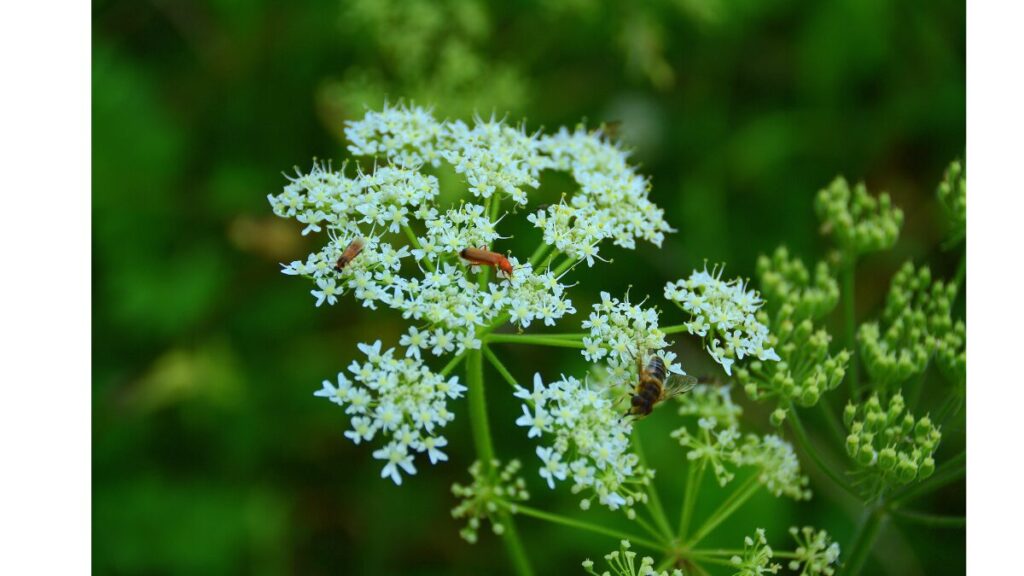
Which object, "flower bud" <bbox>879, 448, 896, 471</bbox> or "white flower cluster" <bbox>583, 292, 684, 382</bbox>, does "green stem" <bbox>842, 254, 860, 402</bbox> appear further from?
"white flower cluster" <bbox>583, 292, 684, 382</bbox>

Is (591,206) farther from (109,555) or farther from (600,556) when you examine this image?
(109,555)

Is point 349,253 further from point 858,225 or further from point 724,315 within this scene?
point 858,225

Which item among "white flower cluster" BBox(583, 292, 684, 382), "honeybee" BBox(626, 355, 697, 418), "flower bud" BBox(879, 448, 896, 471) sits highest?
"white flower cluster" BBox(583, 292, 684, 382)

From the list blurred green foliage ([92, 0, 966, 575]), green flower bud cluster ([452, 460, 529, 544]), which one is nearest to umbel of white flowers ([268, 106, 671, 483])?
green flower bud cluster ([452, 460, 529, 544])

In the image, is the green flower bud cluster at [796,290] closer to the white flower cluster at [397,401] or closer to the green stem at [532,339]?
the green stem at [532,339]

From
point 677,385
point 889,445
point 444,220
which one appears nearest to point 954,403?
point 889,445

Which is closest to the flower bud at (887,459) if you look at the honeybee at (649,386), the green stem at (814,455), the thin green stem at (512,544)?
the green stem at (814,455)
